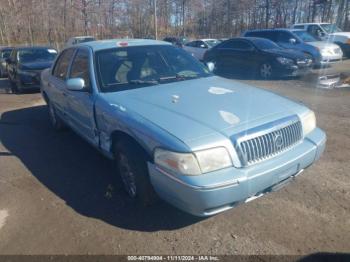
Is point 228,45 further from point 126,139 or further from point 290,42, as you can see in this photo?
point 126,139

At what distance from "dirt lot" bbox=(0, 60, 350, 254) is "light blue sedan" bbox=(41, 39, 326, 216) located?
36 cm

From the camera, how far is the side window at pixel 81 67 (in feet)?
13.5

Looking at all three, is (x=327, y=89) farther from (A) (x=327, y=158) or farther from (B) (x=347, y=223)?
(B) (x=347, y=223)

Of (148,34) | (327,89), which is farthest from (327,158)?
(148,34)

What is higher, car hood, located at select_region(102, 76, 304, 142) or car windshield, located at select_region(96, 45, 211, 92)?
car windshield, located at select_region(96, 45, 211, 92)

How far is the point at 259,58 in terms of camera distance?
11438mm

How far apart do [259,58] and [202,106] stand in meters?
8.95

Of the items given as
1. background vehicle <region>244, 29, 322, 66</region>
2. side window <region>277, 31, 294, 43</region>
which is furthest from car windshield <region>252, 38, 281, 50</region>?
side window <region>277, 31, 294, 43</region>

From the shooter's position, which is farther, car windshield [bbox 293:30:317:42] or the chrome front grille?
car windshield [bbox 293:30:317:42]

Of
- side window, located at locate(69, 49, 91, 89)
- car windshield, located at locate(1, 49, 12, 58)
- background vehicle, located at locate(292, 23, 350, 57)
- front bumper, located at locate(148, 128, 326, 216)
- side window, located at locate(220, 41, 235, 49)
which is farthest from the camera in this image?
car windshield, located at locate(1, 49, 12, 58)

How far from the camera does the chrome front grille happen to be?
2.72 meters

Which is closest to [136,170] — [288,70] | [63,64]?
[63,64]

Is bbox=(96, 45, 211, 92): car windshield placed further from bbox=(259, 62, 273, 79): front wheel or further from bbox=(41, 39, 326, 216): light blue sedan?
bbox=(259, 62, 273, 79): front wheel

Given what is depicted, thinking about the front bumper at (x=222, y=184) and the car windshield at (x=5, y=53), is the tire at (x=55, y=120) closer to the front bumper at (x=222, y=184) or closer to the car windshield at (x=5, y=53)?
the front bumper at (x=222, y=184)
